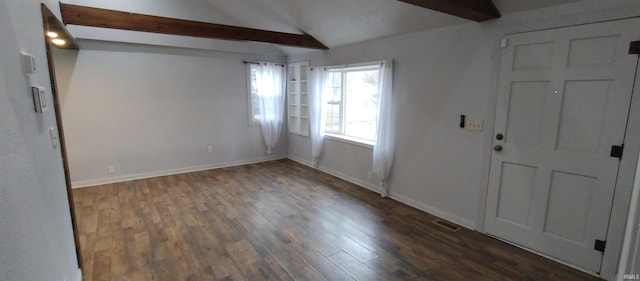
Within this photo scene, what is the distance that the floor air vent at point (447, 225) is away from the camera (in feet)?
10.2

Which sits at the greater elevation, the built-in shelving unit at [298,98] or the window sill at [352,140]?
the built-in shelving unit at [298,98]

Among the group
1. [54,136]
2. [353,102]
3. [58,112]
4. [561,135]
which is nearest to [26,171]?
[54,136]

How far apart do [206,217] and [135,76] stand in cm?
272

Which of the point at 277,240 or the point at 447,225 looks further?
the point at 447,225

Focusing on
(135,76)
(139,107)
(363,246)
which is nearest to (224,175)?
(139,107)

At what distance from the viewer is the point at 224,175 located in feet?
16.7

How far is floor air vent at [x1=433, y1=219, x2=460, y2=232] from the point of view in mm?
3121

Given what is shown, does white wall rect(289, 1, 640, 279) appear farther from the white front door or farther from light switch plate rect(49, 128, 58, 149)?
light switch plate rect(49, 128, 58, 149)

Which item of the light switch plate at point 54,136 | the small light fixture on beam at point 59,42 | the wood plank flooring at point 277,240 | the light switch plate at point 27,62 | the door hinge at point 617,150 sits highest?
the small light fixture on beam at point 59,42

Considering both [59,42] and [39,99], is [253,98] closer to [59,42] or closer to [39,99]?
[59,42]

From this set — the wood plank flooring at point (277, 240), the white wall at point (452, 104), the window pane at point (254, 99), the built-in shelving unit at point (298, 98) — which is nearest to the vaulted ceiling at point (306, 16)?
the white wall at point (452, 104)

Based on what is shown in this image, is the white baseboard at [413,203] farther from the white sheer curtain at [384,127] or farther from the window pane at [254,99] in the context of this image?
the window pane at [254,99]

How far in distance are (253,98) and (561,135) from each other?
4719 mm

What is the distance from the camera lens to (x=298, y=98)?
5.83 meters
